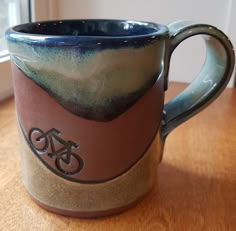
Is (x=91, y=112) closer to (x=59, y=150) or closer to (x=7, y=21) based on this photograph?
(x=59, y=150)

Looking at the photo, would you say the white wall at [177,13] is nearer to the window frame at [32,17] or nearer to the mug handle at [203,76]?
the window frame at [32,17]

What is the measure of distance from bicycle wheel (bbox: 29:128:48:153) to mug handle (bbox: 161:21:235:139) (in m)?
0.10

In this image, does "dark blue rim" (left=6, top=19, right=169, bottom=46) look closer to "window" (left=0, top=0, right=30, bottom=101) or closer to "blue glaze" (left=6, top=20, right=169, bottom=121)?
"blue glaze" (left=6, top=20, right=169, bottom=121)

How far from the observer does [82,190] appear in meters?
0.27

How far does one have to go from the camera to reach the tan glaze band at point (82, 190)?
0.27m

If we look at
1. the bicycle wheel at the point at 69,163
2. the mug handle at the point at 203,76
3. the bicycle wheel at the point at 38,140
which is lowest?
the bicycle wheel at the point at 69,163

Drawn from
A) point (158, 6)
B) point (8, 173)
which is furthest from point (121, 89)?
point (158, 6)

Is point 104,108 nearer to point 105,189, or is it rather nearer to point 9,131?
point 105,189

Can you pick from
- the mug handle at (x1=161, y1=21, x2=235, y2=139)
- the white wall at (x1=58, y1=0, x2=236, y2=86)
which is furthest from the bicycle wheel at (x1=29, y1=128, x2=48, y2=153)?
the white wall at (x1=58, y1=0, x2=236, y2=86)

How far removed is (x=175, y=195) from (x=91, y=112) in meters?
0.11

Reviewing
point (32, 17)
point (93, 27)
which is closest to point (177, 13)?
point (32, 17)

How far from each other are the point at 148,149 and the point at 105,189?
0.15 ft

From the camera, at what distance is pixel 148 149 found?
0.29 meters

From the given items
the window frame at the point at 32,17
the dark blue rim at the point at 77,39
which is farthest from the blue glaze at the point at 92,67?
the window frame at the point at 32,17
